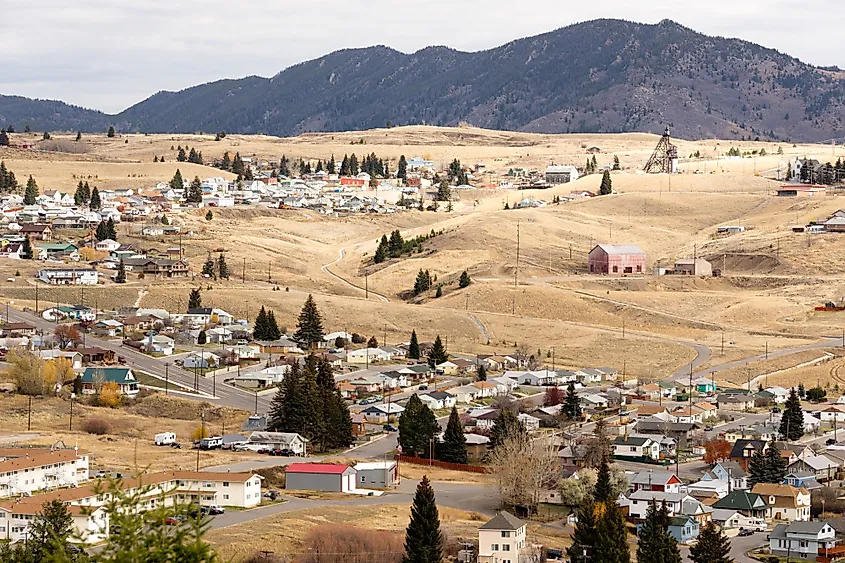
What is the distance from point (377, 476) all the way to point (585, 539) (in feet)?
40.4

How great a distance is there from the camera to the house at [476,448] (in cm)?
5534

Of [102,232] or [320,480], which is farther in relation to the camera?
[102,232]

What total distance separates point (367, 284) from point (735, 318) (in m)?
25.8

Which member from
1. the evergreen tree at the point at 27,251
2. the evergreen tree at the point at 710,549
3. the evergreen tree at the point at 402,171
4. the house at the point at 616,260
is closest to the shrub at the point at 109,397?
the evergreen tree at the point at 710,549

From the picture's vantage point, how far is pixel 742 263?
111m

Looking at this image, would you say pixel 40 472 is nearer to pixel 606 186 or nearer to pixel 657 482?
pixel 657 482

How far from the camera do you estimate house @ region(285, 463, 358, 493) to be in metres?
48.0

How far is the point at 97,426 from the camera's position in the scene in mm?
56969

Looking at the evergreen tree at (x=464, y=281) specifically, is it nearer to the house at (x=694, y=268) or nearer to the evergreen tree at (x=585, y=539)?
the house at (x=694, y=268)

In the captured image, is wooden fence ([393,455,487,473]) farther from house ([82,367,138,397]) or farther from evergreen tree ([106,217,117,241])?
evergreen tree ([106,217,117,241])

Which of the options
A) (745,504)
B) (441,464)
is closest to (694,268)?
(441,464)

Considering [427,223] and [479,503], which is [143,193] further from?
[479,503]

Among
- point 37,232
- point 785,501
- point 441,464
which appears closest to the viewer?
point 785,501

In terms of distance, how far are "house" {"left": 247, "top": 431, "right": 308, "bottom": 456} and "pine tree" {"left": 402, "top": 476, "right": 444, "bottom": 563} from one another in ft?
57.5
